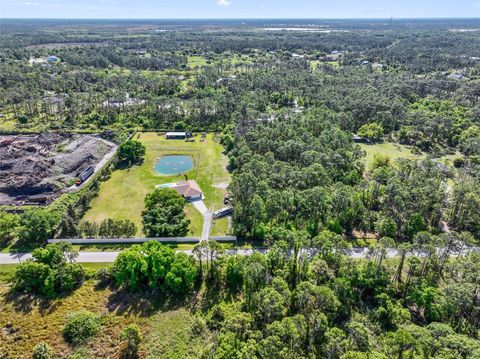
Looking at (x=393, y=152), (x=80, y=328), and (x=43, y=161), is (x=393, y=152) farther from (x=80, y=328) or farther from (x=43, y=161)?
(x=43, y=161)

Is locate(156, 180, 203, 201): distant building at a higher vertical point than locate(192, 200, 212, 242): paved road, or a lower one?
higher

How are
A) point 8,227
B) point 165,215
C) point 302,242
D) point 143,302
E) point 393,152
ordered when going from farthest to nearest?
point 393,152 < point 165,215 < point 8,227 < point 302,242 < point 143,302

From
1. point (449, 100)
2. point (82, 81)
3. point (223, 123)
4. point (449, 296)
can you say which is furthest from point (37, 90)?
point (449, 100)

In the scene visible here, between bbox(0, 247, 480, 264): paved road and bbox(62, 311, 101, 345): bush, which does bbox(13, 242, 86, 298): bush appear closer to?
bbox(0, 247, 480, 264): paved road

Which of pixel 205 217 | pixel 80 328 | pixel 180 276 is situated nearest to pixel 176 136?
pixel 205 217

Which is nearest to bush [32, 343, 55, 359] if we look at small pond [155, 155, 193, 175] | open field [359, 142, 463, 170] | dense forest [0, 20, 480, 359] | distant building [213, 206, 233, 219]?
dense forest [0, 20, 480, 359]
